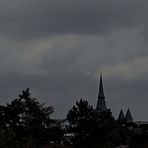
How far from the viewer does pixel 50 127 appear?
75812 millimetres

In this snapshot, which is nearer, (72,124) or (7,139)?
(7,139)

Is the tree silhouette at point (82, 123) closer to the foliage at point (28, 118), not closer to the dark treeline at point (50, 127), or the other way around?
the dark treeline at point (50, 127)

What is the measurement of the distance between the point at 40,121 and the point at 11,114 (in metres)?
5.15

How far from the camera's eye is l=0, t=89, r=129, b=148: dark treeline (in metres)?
64.7

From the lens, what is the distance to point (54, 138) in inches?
2975

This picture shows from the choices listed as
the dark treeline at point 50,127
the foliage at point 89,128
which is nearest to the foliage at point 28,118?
the dark treeline at point 50,127

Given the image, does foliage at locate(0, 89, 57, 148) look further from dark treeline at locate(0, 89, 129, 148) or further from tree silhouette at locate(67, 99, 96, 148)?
tree silhouette at locate(67, 99, 96, 148)

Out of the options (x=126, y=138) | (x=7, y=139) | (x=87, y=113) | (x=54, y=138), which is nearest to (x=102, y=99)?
(x=126, y=138)

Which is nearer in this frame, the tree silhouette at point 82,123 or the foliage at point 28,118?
the foliage at point 28,118

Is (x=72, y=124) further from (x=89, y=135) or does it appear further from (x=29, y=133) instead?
(x=29, y=133)

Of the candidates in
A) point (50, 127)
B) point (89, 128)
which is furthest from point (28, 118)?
point (89, 128)

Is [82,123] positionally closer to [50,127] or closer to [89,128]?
[89,128]

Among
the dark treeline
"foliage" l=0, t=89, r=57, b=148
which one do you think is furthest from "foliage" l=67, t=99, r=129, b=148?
"foliage" l=0, t=89, r=57, b=148

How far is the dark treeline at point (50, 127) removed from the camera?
64.7 m
